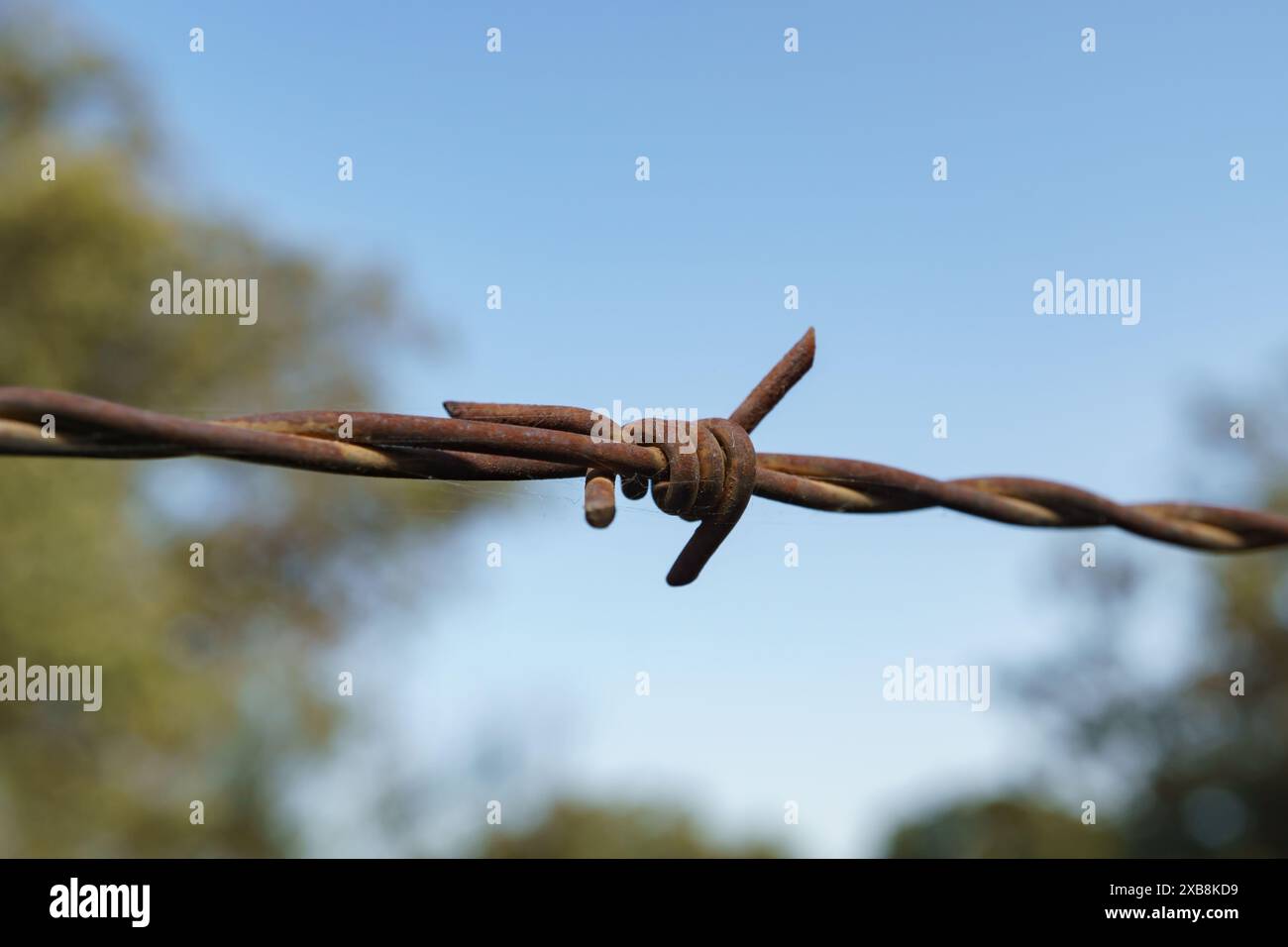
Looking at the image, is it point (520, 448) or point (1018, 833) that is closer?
point (520, 448)

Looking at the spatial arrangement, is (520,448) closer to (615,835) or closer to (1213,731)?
(1213,731)

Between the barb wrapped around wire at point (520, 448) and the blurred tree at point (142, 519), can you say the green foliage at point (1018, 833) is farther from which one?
the barb wrapped around wire at point (520, 448)

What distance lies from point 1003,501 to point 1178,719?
2146 centimetres

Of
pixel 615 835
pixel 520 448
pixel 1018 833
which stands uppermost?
pixel 520 448

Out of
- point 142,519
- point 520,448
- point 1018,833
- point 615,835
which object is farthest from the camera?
point 615,835

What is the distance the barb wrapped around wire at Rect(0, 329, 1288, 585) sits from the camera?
121 centimetres

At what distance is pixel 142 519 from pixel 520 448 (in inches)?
517

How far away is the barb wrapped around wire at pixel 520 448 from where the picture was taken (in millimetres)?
1206

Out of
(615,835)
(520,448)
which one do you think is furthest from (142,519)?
(615,835)

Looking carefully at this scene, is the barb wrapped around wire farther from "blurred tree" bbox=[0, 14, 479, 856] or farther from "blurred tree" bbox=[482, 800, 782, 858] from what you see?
"blurred tree" bbox=[482, 800, 782, 858]

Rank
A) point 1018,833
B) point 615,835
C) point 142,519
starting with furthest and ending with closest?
point 615,835, point 1018,833, point 142,519

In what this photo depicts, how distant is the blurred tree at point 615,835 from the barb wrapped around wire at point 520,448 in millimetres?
35988

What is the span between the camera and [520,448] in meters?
1.35
